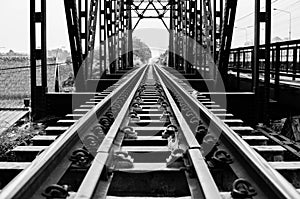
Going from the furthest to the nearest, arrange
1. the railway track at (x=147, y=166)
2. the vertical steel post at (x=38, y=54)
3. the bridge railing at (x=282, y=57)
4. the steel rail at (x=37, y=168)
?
the bridge railing at (x=282, y=57)
the vertical steel post at (x=38, y=54)
the railway track at (x=147, y=166)
the steel rail at (x=37, y=168)

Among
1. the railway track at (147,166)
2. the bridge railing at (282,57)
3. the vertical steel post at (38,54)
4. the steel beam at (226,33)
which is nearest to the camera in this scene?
the railway track at (147,166)

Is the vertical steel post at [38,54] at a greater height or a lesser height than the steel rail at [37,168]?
greater

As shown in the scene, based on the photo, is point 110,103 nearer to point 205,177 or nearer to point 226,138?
point 226,138

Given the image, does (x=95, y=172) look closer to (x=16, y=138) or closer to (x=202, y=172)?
(x=202, y=172)

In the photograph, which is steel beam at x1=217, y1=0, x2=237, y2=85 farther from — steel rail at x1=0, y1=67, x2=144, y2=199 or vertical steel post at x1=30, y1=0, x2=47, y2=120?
steel rail at x1=0, y1=67, x2=144, y2=199

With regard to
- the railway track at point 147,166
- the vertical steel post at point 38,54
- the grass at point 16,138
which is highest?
the vertical steel post at point 38,54

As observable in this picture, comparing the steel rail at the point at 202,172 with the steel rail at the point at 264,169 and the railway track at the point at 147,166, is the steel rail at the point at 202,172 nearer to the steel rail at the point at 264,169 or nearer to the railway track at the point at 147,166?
the railway track at the point at 147,166

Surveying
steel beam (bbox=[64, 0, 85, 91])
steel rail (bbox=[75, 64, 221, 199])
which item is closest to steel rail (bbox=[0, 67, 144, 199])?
steel rail (bbox=[75, 64, 221, 199])

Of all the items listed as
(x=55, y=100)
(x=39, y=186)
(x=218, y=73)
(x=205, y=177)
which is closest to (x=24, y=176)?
(x=39, y=186)

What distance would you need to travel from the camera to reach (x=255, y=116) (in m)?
6.72

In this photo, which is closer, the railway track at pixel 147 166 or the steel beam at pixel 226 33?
the railway track at pixel 147 166

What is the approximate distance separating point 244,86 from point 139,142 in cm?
792

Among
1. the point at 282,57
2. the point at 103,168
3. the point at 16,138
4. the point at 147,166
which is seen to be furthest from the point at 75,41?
the point at 103,168

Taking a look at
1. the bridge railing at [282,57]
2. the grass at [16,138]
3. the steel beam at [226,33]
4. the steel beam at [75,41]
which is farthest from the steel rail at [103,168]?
the steel beam at [226,33]
